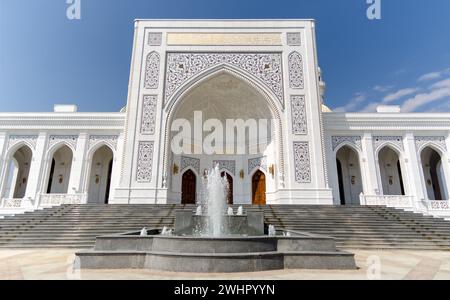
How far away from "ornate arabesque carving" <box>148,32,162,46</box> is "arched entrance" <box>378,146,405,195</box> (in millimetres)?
11679

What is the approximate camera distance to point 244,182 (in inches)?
501

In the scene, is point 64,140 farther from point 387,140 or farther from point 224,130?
point 387,140

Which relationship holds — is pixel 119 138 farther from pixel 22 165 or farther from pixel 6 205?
pixel 22 165

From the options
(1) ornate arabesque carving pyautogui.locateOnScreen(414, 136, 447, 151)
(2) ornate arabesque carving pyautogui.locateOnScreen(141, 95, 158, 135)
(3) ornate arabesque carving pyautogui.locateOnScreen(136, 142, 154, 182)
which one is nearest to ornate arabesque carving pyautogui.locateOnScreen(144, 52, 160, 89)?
(2) ornate arabesque carving pyautogui.locateOnScreen(141, 95, 158, 135)

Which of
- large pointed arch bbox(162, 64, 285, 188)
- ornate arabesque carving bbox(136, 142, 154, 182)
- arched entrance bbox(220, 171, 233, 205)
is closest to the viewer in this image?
ornate arabesque carving bbox(136, 142, 154, 182)

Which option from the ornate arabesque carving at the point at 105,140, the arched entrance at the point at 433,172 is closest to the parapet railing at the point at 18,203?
the ornate arabesque carving at the point at 105,140

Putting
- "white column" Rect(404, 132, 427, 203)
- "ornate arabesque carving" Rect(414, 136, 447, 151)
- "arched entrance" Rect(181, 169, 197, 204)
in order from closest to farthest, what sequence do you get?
"white column" Rect(404, 132, 427, 203), "ornate arabesque carving" Rect(414, 136, 447, 151), "arched entrance" Rect(181, 169, 197, 204)

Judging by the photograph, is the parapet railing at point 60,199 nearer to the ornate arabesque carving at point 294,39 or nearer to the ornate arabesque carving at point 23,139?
the ornate arabesque carving at point 23,139

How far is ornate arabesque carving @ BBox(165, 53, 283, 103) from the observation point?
11.2 m

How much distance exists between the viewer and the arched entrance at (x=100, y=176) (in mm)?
12000

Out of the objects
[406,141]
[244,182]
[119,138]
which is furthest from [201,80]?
[406,141]

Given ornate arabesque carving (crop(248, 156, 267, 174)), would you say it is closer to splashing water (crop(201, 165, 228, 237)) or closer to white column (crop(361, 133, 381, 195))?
white column (crop(361, 133, 381, 195))

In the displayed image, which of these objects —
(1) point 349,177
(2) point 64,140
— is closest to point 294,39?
(1) point 349,177
